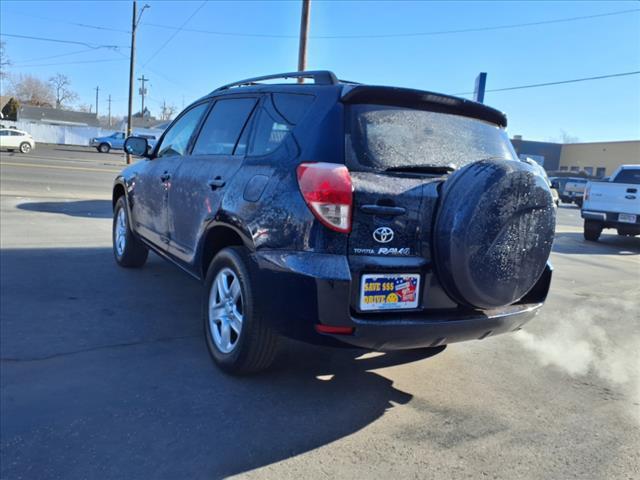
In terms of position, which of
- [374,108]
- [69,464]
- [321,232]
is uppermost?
[374,108]

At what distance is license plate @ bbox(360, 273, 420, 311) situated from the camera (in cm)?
267

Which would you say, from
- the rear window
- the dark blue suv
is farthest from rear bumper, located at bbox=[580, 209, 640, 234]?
the dark blue suv

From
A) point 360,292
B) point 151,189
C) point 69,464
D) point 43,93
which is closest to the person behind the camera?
point 69,464

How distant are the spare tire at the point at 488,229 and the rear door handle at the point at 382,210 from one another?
22 centimetres

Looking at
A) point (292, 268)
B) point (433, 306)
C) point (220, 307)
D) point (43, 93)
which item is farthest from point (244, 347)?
point (43, 93)

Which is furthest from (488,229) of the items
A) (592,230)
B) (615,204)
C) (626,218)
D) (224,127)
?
(592,230)

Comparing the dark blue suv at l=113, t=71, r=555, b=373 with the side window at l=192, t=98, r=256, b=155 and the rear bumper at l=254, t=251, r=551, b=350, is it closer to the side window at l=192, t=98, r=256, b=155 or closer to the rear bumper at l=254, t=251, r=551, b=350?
the rear bumper at l=254, t=251, r=551, b=350

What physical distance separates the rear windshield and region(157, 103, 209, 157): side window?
2.02 meters

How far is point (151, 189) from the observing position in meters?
4.96

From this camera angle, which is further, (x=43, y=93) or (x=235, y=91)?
(x=43, y=93)

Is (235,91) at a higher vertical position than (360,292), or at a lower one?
higher

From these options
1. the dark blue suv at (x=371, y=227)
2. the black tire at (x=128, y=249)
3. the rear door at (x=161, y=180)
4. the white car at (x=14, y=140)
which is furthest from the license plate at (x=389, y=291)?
the white car at (x=14, y=140)

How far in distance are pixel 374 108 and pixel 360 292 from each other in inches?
41.8

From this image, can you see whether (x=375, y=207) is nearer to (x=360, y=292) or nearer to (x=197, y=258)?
(x=360, y=292)
